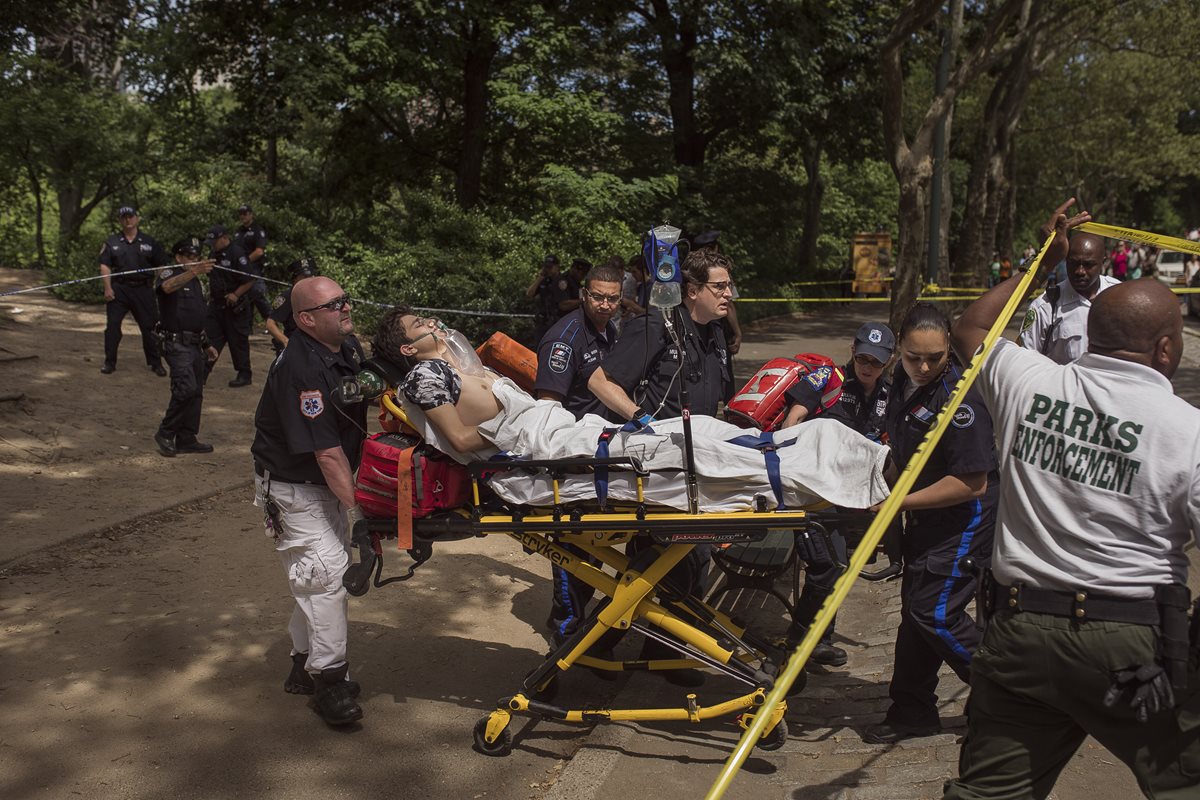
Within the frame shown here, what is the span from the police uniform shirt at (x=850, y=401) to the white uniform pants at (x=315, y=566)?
2496 mm

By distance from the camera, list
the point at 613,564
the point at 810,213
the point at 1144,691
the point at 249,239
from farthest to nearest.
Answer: the point at 810,213
the point at 249,239
the point at 613,564
the point at 1144,691

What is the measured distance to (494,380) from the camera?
4605 mm

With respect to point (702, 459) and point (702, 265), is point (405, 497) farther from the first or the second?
point (702, 265)

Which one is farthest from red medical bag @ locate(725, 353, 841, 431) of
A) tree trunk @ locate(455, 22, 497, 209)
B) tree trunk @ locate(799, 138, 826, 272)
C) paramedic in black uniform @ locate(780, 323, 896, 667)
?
tree trunk @ locate(799, 138, 826, 272)

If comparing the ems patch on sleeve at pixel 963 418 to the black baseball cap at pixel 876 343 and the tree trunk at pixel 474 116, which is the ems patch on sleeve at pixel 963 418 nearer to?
the black baseball cap at pixel 876 343

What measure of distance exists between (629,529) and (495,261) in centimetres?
1356

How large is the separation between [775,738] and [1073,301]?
3057 mm

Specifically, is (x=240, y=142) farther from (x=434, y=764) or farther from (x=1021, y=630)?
(x=1021, y=630)

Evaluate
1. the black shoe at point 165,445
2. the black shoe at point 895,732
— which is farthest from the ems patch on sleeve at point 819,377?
the black shoe at point 165,445

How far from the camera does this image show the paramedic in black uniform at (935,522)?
4.27 meters

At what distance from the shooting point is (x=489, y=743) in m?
4.53

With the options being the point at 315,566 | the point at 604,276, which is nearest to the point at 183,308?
the point at 604,276

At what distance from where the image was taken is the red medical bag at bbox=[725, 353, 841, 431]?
572 cm

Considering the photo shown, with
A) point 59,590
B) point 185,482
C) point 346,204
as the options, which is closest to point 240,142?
point 346,204
